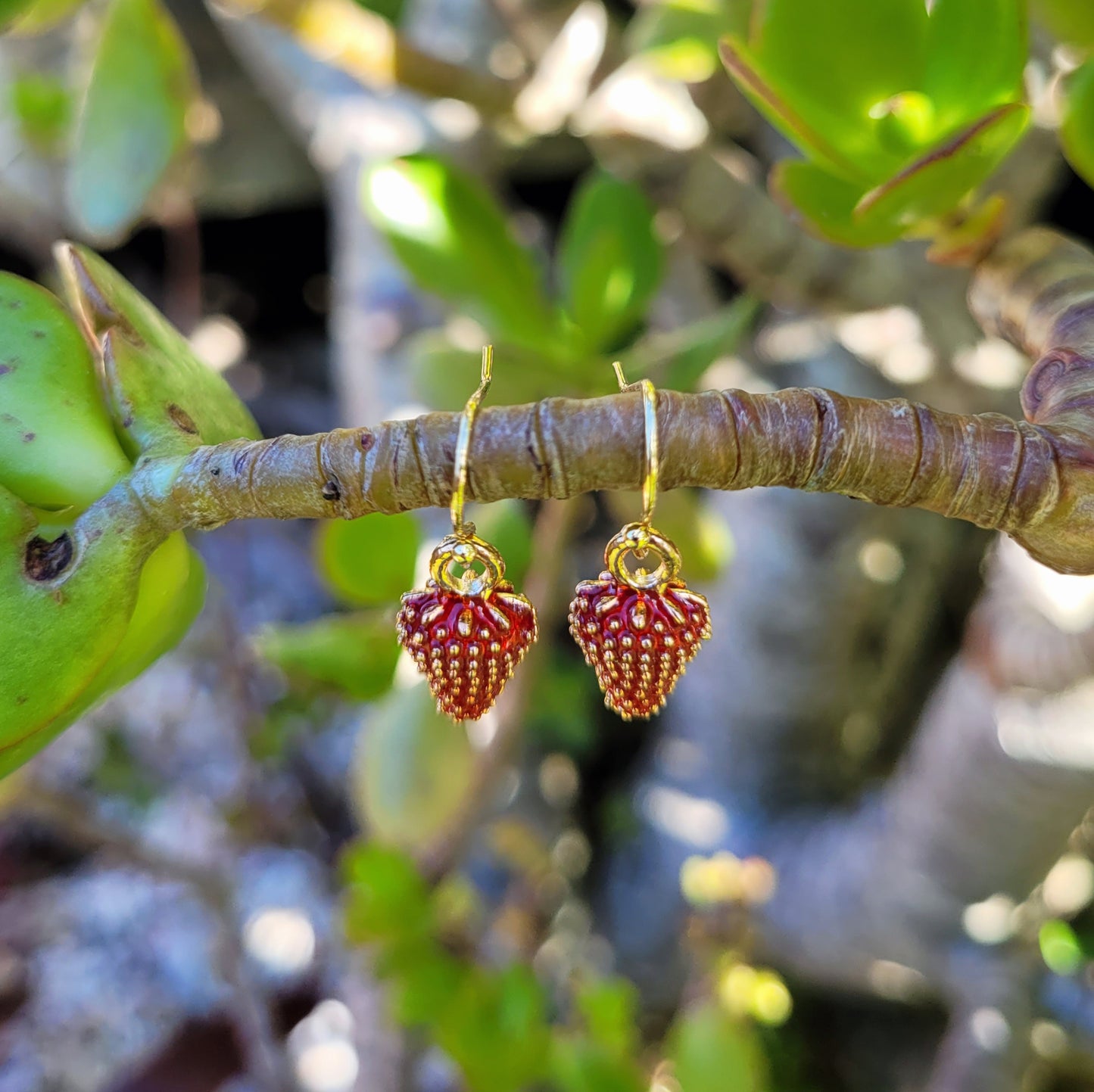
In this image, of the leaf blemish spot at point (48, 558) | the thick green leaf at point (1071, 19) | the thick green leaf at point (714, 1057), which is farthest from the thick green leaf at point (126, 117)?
the thick green leaf at point (714, 1057)

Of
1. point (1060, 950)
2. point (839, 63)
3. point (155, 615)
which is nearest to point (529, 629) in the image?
point (155, 615)

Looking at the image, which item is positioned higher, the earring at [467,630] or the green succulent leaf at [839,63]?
the green succulent leaf at [839,63]

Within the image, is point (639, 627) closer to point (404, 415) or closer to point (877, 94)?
point (877, 94)

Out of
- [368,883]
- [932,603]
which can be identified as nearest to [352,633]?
[368,883]

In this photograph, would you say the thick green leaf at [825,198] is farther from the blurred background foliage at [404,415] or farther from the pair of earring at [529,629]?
the pair of earring at [529,629]

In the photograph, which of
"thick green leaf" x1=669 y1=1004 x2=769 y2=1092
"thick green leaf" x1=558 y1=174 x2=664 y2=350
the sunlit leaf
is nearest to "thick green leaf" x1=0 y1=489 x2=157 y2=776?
"thick green leaf" x1=558 y1=174 x2=664 y2=350
